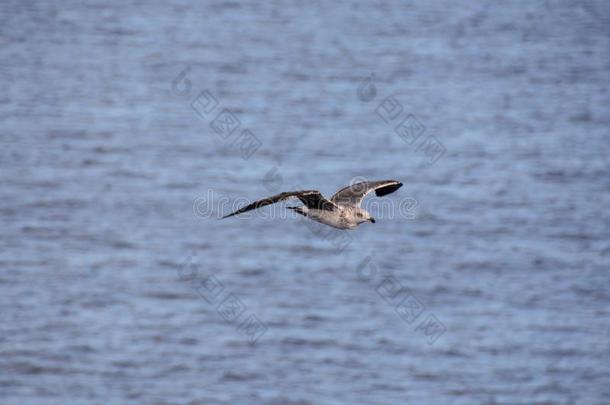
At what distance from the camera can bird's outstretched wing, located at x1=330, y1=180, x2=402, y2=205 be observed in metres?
17.9

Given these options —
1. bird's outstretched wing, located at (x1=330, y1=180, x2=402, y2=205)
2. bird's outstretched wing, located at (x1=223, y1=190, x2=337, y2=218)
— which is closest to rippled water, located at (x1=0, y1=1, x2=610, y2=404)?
bird's outstretched wing, located at (x1=330, y1=180, x2=402, y2=205)

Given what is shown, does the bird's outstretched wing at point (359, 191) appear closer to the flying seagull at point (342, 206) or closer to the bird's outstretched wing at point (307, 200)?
the flying seagull at point (342, 206)

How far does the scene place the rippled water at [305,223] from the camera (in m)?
28.9

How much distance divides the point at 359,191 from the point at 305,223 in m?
17.7

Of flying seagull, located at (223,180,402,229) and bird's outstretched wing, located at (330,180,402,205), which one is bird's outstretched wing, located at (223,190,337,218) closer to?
flying seagull, located at (223,180,402,229)

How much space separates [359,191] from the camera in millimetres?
18094

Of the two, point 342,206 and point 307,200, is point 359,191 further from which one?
point 307,200

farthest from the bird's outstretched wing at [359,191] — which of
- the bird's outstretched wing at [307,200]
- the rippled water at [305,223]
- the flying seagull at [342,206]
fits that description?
the rippled water at [305,223]

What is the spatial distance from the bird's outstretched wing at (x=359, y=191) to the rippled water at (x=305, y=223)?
10.5 meters

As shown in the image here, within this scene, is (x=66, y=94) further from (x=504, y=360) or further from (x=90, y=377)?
(x=504, y=360)

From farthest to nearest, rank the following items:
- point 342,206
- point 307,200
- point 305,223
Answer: point 305,223 < point 342,206 < point 307,200

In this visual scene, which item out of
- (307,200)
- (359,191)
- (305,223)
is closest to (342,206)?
(359,191)

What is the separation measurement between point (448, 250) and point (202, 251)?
7467 millimetres

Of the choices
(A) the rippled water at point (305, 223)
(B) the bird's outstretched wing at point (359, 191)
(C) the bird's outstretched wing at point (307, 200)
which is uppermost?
(A) the rippled water at point (305, 223)
